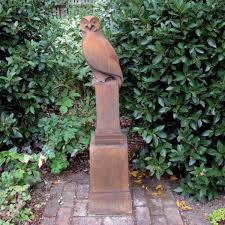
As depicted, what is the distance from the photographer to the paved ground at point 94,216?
3455 millimetres

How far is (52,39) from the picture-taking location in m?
4.33

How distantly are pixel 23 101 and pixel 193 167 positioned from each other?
184 centimetres

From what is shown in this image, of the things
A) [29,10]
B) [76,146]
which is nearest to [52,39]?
[29,10]

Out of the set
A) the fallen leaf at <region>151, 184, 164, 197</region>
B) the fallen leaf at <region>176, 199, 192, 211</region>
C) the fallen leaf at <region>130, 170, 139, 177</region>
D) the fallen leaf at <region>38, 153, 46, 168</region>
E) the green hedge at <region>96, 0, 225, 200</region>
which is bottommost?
the fallen leaf at <region>176, 199, 192, 211</region>

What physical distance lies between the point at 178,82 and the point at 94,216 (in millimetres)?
1367

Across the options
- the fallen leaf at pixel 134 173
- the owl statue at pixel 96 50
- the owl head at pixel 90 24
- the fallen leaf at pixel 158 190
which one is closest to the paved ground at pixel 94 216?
the fallen leaf at pixel 158 190

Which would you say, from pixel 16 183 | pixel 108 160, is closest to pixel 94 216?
pixel 108 160

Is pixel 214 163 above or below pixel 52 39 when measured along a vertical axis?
below

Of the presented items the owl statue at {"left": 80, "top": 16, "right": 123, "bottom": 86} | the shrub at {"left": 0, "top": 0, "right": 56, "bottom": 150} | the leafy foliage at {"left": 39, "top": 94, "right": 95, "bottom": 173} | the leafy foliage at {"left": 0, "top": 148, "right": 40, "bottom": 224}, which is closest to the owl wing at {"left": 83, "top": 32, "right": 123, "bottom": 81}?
the owl statue at {"left": 80, "top": 16, "right": 123, "bottom": 86}

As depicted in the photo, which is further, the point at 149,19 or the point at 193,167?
the point at 193,167

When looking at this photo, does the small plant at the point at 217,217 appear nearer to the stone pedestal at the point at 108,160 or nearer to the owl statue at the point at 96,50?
the stone pedestal at the point at 108,160

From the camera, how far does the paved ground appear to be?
346 cm

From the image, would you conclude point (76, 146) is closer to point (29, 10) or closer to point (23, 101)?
point (23, 101)

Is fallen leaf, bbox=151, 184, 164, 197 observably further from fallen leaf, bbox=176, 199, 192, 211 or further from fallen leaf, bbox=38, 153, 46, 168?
fallen leaf, bbox=38, 153, 46, 168
